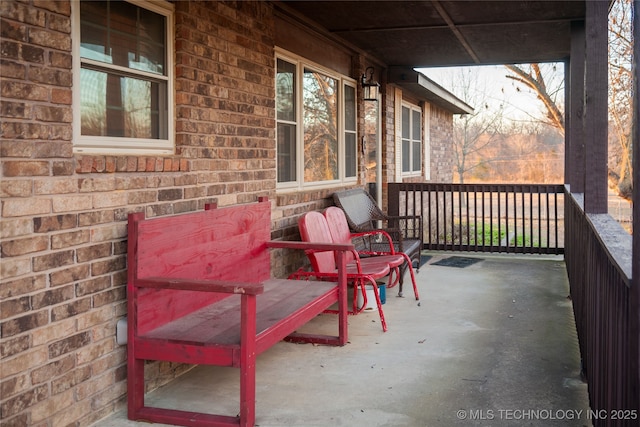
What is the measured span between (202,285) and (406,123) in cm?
878

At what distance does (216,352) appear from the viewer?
9.90 ft

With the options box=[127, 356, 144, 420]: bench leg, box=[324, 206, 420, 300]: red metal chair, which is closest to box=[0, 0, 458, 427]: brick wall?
box=[127, 356, 144, 420]: bench leg

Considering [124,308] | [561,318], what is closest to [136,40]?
[124,308]

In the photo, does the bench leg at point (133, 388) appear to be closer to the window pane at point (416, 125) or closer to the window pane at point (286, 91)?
the window pane at point (286, 91)

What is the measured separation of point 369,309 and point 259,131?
1783 millimetres

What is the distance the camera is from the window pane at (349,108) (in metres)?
7.59

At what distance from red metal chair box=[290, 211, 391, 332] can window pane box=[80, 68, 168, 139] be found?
167 cm

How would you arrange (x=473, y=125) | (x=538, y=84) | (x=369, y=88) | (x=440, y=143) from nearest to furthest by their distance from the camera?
1. (x=369, y=88)
2. (x=538, y=84)
3. (x=440, y=143)
4. (x=473, y=125)

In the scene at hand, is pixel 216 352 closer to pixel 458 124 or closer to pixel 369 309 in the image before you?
pixel 369 309

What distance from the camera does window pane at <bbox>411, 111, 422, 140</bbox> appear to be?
39.5 ft

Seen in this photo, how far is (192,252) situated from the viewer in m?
3.61

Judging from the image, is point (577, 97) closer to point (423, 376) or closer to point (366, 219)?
point (366, 219)

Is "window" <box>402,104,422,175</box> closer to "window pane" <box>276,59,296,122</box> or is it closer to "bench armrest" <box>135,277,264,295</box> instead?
"window pane" <box>276,59,296,122</box>

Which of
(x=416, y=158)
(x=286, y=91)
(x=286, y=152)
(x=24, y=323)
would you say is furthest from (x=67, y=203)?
(x=416, y=158)
